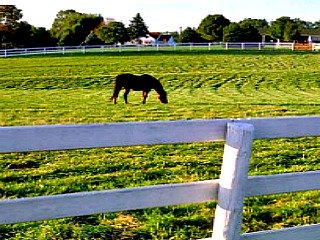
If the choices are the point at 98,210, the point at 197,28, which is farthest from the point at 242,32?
the point at 98,210

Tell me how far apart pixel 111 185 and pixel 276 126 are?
2.79 metres

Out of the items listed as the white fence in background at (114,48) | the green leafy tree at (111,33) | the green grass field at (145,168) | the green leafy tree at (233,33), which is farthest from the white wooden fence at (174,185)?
the green leafy tree at (233,33)

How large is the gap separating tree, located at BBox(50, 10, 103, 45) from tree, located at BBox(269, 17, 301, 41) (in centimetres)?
2618

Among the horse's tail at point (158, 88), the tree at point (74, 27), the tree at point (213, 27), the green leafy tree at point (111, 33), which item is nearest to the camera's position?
the horse's tail at point (158, 88)

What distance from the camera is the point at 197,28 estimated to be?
80.6 m

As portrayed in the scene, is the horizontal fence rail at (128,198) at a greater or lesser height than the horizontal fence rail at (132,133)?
lesser

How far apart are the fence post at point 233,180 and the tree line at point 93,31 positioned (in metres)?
57.7

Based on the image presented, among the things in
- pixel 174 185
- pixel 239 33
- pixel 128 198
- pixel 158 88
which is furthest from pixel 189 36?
pixel 128 198

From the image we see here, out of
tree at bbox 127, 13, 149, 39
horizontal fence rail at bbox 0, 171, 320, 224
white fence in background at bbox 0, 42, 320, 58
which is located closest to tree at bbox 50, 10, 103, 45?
white fence in background at bbox 0, 42, 320, 58

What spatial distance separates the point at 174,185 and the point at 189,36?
244 ft

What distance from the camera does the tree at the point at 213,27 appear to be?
78125 mm

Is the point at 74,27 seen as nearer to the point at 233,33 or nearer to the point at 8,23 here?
the point at 8,23

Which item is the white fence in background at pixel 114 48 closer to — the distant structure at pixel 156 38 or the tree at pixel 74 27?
the tree at pixel 74 27

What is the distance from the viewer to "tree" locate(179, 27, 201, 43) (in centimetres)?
7631
